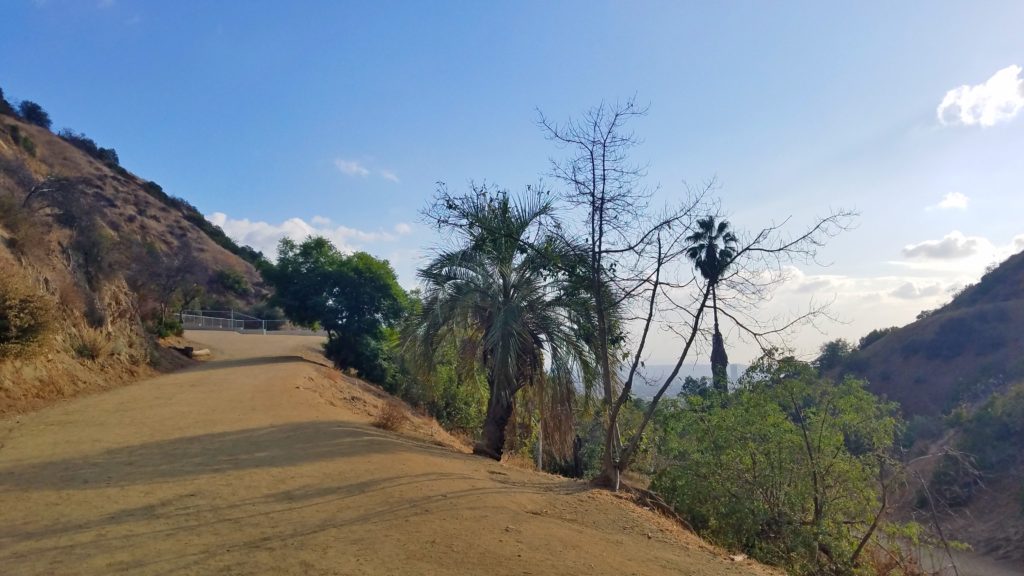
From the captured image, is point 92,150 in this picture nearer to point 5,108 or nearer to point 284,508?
point 5,108

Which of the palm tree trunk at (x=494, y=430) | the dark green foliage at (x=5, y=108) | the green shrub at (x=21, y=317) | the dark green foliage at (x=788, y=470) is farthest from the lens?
the dark green foliage at (x=5, y=108)

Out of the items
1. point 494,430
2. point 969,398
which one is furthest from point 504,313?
point 969,398

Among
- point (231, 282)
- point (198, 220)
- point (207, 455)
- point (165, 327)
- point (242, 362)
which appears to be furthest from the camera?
point (198, 220)

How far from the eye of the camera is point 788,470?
34.3ft

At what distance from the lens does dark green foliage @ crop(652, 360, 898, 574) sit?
991 cm

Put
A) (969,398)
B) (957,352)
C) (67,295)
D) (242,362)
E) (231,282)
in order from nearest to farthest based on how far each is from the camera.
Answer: (67,295) < (242,362) < (969,398) < (957,352) < (231,282)

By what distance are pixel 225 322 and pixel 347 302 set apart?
73.9 feet

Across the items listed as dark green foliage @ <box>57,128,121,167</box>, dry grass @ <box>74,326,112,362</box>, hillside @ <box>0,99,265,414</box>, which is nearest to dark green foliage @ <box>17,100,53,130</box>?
dark green foliage @ <box>57,128,121,167</box>

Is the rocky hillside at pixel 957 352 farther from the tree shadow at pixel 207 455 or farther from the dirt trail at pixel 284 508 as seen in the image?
the dirt trail at pixel 284 508

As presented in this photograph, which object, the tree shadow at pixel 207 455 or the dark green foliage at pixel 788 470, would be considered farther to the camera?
the dark green foliage at pixel 788 470

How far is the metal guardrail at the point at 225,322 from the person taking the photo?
4644 centimetres

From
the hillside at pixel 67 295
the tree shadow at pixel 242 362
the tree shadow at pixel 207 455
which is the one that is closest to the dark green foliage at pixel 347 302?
the tree shadow at pixel 242 362

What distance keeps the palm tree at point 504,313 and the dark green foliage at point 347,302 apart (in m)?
17.9

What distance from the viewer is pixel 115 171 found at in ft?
244
